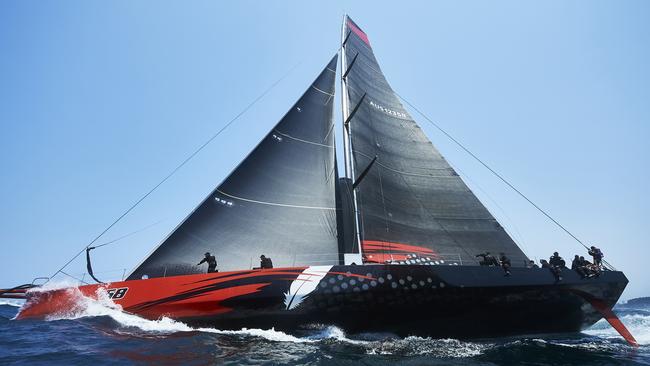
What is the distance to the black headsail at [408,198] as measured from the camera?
1184cm

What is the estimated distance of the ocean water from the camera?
6320 mm

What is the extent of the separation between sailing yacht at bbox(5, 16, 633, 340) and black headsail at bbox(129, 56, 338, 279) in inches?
1.4

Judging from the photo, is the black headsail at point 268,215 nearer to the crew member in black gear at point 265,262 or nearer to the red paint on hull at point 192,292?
the crew member in black gear at point 265,262

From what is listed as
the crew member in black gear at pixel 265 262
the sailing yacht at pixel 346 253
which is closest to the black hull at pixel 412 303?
the sailing yacht at pixel 346 253

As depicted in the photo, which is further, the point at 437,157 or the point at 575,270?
the point at 437,157

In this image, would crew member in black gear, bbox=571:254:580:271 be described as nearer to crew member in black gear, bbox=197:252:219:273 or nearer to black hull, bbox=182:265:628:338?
black hull, bbox=182:265:628:338

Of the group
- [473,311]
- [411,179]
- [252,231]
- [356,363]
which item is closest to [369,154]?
[411,179]

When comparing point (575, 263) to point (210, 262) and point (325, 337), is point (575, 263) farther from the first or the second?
point (210, 262)

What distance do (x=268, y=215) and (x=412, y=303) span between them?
484 centimetres

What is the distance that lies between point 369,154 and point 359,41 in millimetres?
9390

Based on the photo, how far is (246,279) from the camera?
8602mm

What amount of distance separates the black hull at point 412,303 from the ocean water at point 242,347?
272 mm

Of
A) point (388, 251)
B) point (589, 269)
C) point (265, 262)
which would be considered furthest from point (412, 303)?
point (589, 269)

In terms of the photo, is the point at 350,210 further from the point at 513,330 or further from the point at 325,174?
the point at 513,330
